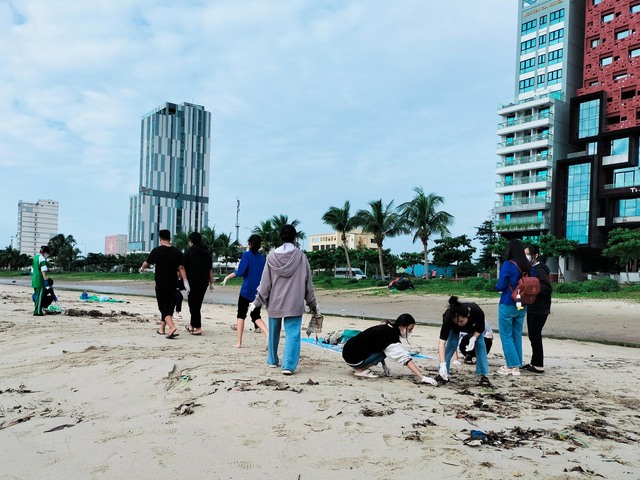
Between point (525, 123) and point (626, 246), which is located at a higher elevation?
point (525, 123)

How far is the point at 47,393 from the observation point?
191 inches

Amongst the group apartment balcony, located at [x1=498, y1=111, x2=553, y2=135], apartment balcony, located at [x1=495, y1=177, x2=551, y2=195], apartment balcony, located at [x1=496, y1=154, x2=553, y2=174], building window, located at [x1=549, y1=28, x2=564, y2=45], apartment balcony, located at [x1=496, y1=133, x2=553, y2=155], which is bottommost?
apartment balcony, located at [x1=495, y1=177, x2=551, y2=195]

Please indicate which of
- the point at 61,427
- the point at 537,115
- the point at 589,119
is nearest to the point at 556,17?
the point at 537,115

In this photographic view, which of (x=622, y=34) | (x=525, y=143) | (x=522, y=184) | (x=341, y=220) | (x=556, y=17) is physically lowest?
(x=341, y=220)

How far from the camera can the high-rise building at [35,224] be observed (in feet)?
574

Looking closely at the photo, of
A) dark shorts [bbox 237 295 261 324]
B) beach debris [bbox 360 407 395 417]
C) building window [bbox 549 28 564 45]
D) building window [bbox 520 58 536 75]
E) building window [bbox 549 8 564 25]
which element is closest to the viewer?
beach debris [bbox 360 407 395 417]

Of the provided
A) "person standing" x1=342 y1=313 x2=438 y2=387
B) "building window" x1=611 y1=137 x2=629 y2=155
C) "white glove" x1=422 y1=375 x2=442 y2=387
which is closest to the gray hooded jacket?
"person standing" x1=342 y1=313 x2=438 y2=387

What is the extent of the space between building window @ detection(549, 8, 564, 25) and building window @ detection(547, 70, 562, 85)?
5.78 meters

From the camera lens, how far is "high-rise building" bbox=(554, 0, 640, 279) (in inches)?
1829

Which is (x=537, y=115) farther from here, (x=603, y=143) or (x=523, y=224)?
(x=523, y=224)

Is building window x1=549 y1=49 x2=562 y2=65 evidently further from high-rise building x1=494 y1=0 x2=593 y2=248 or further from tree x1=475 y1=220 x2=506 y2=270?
tree x1=475 y1=220 x2=506 y2=270

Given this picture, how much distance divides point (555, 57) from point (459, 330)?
58851mm

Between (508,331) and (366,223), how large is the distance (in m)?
39.6

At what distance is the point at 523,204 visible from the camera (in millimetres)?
53844
